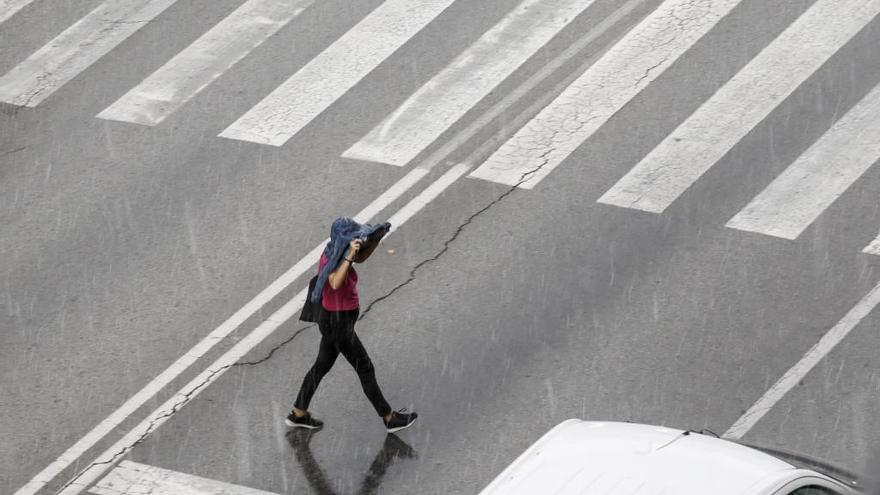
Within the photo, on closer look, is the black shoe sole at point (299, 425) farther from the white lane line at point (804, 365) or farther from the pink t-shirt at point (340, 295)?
the white lane line at point (804, 365)

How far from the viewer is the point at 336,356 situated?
10398mm

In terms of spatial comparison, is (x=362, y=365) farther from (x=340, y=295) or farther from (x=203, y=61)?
(x=203, y=61)

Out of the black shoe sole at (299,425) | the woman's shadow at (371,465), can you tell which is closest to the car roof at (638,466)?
the woman's shadow at (371,465)

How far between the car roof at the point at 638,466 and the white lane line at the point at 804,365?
6.54 ft

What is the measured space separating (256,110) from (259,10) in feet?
6.46

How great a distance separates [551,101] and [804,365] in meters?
4.30

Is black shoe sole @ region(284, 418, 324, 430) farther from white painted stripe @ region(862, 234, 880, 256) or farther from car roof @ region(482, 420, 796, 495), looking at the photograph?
white painted stripe @ region(862, 234, 880, 256)

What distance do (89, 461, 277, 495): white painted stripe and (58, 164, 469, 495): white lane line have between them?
0.41ft

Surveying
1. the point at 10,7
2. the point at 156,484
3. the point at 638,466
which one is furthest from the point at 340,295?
the point at 10,7

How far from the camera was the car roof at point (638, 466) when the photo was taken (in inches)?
301

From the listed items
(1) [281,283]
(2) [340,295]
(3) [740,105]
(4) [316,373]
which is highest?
(2) [340,295]

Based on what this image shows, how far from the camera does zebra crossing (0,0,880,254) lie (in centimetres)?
1288

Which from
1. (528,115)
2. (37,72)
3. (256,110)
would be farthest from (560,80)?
(37,72)

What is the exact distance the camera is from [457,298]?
11.8 metres
